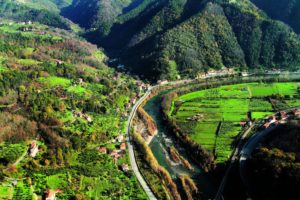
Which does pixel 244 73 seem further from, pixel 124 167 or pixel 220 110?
pixel 124 167

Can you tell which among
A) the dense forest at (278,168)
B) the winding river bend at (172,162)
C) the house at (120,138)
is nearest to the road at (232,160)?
the winding river bend at (172,162)

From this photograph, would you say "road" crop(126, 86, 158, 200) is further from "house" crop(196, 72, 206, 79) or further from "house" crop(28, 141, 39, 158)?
"house" crop(196, 72, 206, 79)

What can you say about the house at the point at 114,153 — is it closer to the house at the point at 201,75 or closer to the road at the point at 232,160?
the road at the point at 232,160

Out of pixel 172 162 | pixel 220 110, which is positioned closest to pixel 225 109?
pixel 220 110

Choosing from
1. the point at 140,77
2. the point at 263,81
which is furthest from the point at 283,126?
the point at 140,77

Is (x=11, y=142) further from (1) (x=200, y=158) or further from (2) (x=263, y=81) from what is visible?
(2) (x=263, y=81)

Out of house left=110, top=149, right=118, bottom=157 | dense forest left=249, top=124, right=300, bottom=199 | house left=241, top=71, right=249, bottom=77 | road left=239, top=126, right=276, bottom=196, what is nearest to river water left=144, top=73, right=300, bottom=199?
road left=239, top=126, right=276, bottom=196
